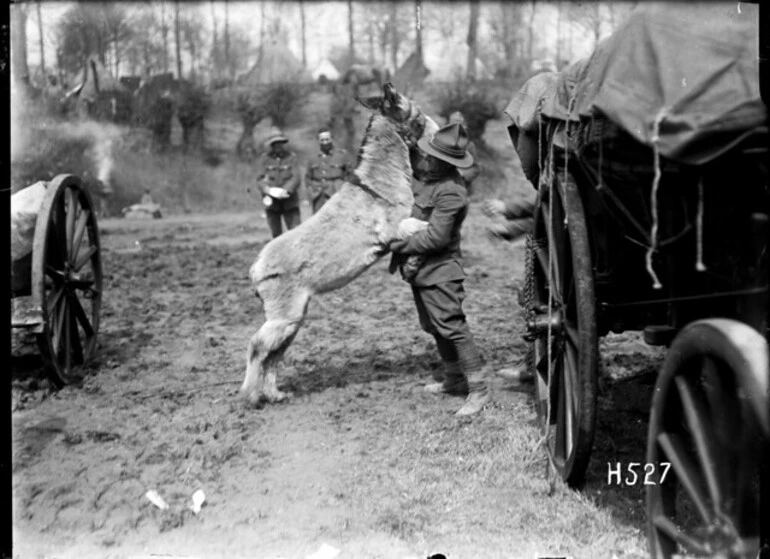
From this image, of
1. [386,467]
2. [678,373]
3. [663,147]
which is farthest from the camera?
Answer: [386,467]

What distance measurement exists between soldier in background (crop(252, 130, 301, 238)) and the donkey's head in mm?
6400

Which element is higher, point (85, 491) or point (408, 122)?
point (408, 122)

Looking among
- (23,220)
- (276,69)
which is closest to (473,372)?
(23,220)

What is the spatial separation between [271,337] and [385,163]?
1.40 metres

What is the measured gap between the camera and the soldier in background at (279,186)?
11844 millimetres

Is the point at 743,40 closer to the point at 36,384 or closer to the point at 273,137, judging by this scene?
the point at 36,384

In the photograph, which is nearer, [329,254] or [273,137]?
[329,254]

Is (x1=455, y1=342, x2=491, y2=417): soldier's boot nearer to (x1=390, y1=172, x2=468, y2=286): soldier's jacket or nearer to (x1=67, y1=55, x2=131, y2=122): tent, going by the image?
(x1=390, y1=172, x2=468, y2=286): soldier's jacket

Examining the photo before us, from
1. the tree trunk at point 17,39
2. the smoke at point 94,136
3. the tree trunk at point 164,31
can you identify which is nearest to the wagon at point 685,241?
the tree trunk at point 17,39

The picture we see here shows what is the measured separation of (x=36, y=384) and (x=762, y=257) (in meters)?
5.02

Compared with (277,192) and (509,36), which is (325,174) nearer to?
(277,192)

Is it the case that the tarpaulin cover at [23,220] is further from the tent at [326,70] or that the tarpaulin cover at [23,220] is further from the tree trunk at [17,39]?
the tent at [326,70]

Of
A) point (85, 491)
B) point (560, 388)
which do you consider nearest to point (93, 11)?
point (85, 491)

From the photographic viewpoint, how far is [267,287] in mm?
5250
